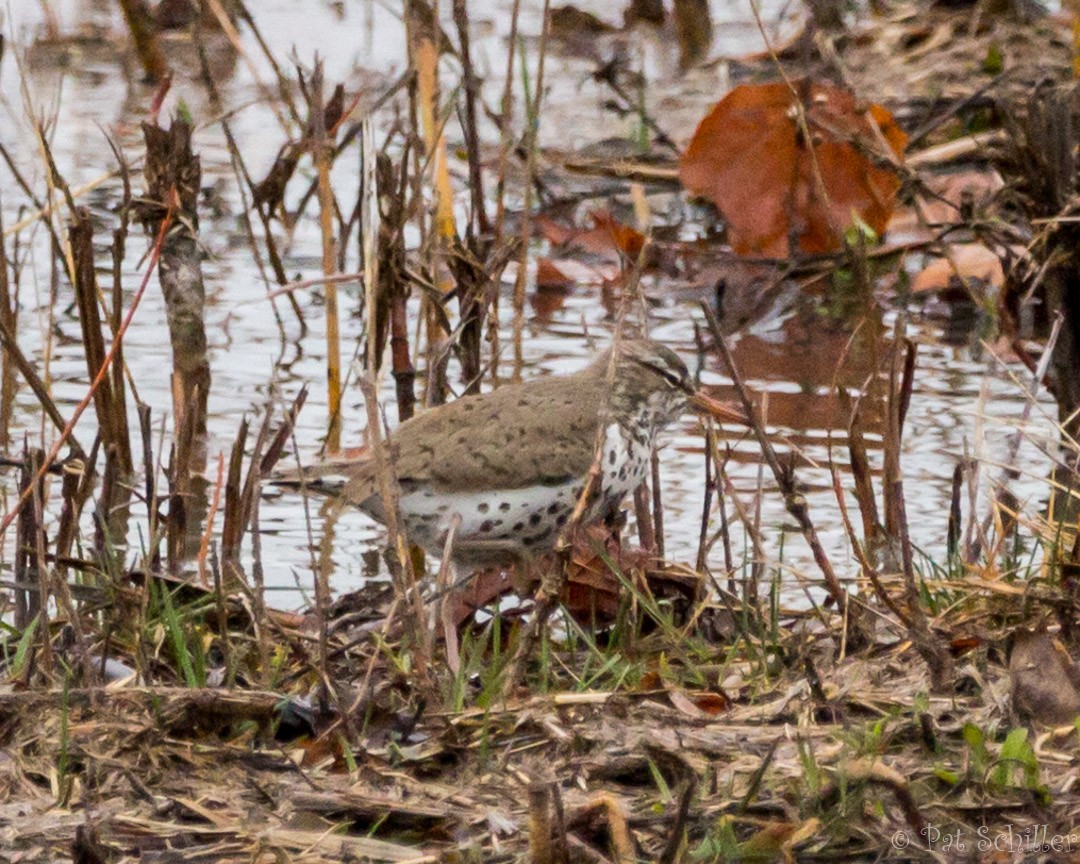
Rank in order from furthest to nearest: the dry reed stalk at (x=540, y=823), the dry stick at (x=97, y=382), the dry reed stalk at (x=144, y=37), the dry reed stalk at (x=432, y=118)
Result: the dry reed stalk at (x=144, y=37) → the dry reed stalk at (x=432, y=118) → the dry stick at (x=97, y=382) → the dry reed stalk at (x=540, y=823)

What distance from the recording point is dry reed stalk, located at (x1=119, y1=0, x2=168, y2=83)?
10383 millimetres

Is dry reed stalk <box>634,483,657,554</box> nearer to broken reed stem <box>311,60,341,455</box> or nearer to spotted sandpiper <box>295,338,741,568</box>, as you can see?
spotted sandpiper <box>295,338,741,568</box>

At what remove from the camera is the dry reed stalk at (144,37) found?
34.1ft

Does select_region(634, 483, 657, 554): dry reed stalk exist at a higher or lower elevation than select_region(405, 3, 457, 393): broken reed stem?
lower

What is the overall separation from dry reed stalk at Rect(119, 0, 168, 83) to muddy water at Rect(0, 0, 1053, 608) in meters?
0.17

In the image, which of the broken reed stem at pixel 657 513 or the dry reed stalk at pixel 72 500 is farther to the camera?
the broken reed stem at pixel 657 513

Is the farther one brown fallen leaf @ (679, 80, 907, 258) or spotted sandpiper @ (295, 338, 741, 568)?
brown fallen leaf @ (679, 80, 907, 258)

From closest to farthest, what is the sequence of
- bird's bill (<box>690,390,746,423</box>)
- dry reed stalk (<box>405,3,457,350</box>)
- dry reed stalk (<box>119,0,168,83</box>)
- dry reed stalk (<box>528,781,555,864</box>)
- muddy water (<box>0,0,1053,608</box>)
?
1. dry reed stalk (<box>528,781,555,864</box>)
2. bird's bill (<box>690,390,746,423</box>)
3. dry reed stalk (<box>405,3,457,350</box>)
4. muddy water (<box>0,0,1053,608</box>)
5. dry reed stalk (<box>119,0,168,83</box>)

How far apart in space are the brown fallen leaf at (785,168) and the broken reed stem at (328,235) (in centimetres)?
253

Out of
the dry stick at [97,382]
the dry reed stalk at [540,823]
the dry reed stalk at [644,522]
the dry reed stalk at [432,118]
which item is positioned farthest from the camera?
the dry reed stalk at [432,118]

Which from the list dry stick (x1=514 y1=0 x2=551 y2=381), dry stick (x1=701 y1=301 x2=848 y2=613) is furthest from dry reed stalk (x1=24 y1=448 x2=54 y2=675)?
dry stick (x1=514 y1=0 x2=551 y2=381)

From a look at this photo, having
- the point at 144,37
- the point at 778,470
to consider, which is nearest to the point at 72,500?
the point at 778,470

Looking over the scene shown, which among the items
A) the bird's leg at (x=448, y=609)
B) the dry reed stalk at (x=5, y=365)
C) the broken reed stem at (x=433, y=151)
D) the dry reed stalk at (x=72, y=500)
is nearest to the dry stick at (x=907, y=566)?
the bird's leg at (x=448, y=609)

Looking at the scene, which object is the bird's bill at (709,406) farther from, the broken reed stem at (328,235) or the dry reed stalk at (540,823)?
the dry reed stalk at (540,823)
